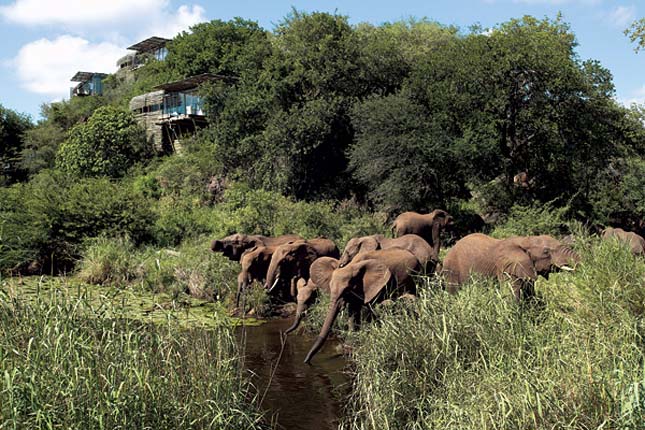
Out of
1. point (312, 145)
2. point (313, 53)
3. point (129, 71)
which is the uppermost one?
point (129, 71)

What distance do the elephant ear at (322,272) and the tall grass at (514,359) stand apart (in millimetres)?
2004

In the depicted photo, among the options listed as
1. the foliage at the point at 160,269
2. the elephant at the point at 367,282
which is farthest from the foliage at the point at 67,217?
the elephant at the point at 367,282

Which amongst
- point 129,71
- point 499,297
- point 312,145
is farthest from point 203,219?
point 129,71

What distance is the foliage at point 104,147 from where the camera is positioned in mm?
39812

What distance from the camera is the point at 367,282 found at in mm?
9297

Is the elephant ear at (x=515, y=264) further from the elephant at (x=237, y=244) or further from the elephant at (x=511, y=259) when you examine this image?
the elephant at (x=237, y=244)

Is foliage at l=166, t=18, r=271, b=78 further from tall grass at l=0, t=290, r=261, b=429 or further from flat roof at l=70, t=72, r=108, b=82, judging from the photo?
tall grass at l=0, t=290, r=261, b=429

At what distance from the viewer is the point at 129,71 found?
6525 centimetres

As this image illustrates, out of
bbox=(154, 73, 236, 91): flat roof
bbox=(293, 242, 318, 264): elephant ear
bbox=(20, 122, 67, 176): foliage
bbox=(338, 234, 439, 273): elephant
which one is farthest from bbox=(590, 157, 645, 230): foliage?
bbox=(20, 122, 67, 176): foliage

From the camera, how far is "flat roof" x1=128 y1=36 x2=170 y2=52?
211 feet

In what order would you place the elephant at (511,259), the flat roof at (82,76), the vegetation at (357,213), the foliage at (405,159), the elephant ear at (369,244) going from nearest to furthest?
1. the vegetation at (357,213)
2. the elephant at (511,259)
3. the elephant ear at (369,244)
4. the foliage at (405,159)
5. the flat roof at (82,76)

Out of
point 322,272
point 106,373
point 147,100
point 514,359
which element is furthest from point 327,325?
point 147,100

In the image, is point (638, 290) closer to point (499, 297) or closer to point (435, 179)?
point (499, 297)

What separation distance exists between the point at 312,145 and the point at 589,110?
11.1 meters
